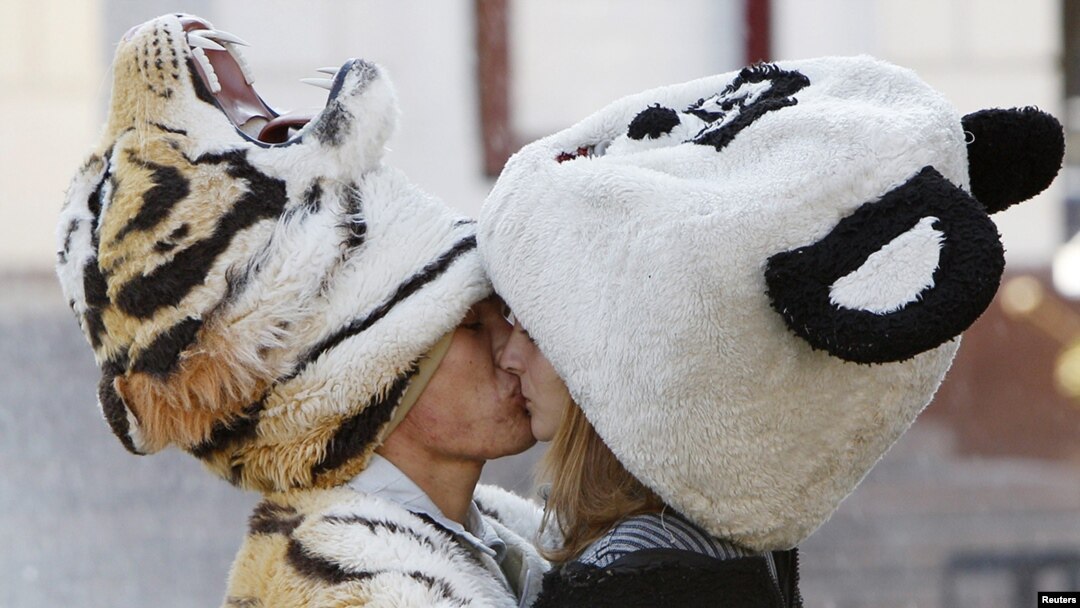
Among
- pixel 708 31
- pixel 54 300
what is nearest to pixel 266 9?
pixel 54 300

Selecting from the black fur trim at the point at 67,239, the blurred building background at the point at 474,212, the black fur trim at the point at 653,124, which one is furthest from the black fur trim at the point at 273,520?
the blurred building background at the point at 474,212

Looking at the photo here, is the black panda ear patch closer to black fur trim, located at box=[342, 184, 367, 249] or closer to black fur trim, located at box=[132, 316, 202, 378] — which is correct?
black fur trim, located at box=[342, 184, 367, 249]

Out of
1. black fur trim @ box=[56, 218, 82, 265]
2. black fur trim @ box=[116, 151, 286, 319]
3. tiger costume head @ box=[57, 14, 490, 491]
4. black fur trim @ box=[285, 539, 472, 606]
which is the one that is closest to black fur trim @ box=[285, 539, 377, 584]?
black fur trim @ box=[285, 539, 472, 606]

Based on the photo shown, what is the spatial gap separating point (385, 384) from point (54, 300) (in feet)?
9.34

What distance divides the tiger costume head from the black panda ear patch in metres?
0.60

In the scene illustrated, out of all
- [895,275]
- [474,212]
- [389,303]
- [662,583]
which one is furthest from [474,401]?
[474,212]

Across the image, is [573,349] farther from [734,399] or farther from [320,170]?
[320,170]

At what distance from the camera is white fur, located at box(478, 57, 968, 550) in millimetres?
1298

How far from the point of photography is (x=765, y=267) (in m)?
1.29

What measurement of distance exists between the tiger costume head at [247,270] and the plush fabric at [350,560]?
0.05 metres

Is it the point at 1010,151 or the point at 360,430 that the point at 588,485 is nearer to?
the point at 360,430

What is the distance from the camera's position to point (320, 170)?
1540 millimetres

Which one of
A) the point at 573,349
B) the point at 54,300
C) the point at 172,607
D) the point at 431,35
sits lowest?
the point at 172,607

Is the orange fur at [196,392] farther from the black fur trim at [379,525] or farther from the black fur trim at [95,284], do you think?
the black fur trim at [379,525]
